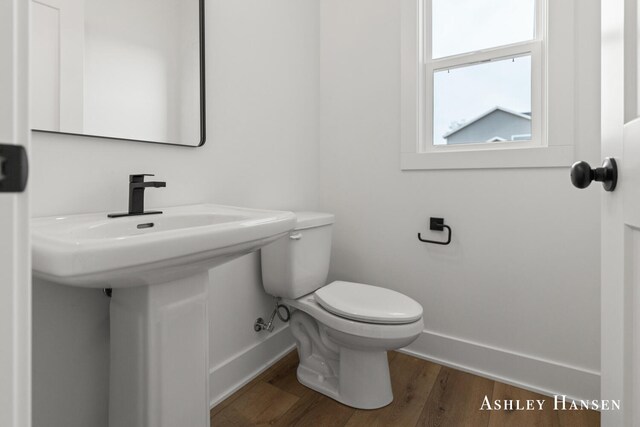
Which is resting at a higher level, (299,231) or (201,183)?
(201,183)

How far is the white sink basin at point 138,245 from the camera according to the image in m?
0.55

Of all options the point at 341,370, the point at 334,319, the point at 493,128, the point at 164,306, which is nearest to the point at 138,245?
the point at 164,306

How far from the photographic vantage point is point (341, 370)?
1.42m

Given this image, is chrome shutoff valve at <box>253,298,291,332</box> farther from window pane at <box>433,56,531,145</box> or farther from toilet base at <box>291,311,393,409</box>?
window pane at <box>433,56,531,145</box>

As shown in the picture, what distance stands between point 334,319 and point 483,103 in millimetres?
1309

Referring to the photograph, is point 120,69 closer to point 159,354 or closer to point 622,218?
point 159,354

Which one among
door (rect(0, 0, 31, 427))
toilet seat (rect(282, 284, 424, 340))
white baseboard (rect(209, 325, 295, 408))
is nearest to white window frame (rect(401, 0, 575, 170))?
toilet seat (rect(282, 284, 424, 340))

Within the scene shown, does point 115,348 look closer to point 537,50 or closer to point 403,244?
point 403,244

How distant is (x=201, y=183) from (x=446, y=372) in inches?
58.6

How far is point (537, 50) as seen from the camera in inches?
59.7

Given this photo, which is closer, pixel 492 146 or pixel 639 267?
pixel 639 267

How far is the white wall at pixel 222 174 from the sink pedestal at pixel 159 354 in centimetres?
16

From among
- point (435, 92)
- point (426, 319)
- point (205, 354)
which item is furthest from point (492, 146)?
point (205, 354)

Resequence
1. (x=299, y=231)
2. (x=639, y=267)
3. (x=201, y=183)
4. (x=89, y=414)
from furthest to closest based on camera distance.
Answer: (x=299, y=231) < (x=201, y=183) < (x=89, y=414) < (x=639, y=267)
